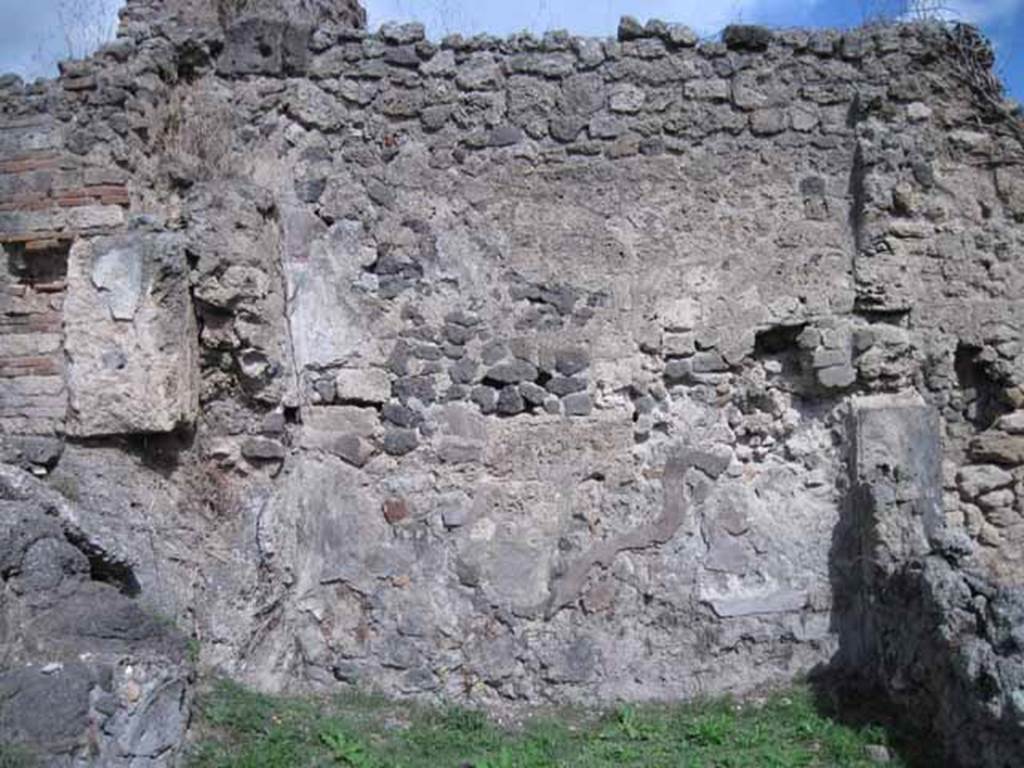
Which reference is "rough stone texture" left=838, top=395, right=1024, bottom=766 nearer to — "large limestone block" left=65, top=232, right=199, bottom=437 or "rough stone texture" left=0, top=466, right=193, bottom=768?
"rough stone texture" left=0, top=466, right=193, bottom=768

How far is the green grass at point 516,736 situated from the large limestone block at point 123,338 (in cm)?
116

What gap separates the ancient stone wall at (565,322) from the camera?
4719 mm

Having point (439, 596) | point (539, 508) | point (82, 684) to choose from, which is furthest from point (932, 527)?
point (82, 684)

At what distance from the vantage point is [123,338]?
4379 millimetres

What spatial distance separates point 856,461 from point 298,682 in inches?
104

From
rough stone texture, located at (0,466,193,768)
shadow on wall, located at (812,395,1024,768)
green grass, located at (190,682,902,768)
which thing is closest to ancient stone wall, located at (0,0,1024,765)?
shadow on wall, located at (812,395,1024,768)

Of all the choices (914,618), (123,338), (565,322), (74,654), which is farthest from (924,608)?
(123,338)

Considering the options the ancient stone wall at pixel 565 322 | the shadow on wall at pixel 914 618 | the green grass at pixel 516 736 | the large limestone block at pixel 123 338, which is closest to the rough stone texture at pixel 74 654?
the green grass at pixel 516 736

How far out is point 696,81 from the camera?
4.98 meters

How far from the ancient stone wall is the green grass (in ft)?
0.68

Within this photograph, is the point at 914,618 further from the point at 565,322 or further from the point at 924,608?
the point at 565,322

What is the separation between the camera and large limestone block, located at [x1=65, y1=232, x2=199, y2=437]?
4.36m

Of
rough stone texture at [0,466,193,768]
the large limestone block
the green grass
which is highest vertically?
the large limestone block

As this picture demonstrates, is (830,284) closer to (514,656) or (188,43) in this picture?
(514,656)
